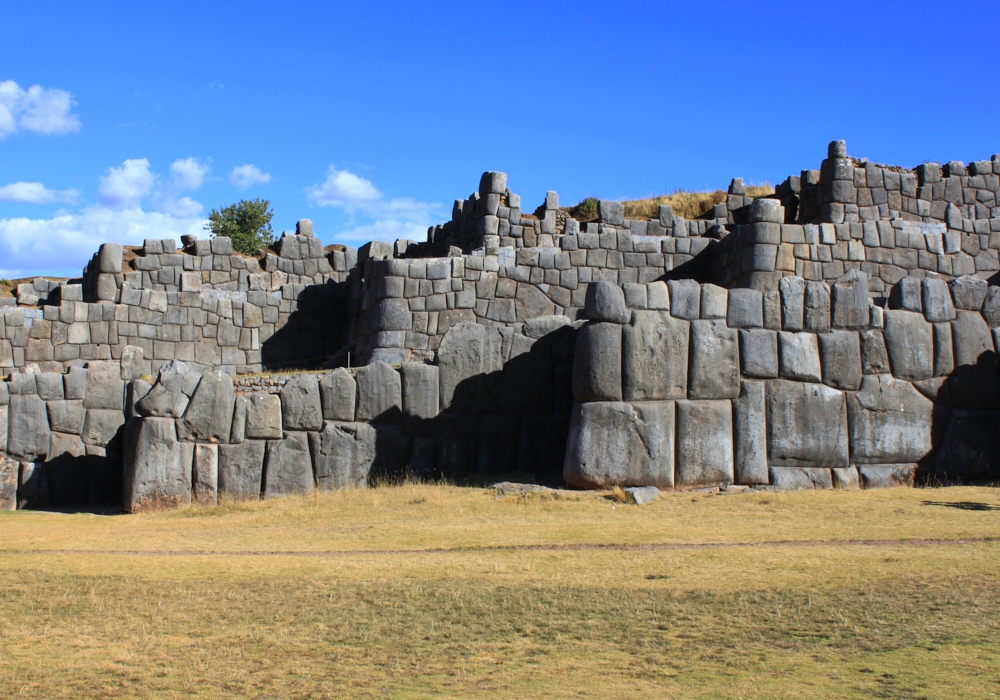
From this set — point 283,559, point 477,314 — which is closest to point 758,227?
point 477,314

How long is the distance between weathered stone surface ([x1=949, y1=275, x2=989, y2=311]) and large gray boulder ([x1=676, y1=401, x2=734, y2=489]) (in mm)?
3977

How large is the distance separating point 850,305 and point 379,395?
655 cm

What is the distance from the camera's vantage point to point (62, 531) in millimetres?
12094

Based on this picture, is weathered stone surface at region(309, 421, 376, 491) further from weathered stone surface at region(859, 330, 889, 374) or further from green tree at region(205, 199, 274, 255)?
green tree at region(205, 199, 274, 255)

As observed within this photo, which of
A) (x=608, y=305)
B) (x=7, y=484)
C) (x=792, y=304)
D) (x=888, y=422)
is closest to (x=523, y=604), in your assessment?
(x=608, y=305)

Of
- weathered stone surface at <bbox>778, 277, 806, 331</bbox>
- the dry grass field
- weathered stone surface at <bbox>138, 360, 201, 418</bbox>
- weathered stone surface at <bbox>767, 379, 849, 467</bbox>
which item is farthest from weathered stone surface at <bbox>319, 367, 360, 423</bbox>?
weathered stone surface at <bbox>778, 277, 806, 331</bbox>

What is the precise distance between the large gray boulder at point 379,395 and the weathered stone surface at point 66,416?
4.32 m

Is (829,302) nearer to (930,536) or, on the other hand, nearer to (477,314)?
(930,536)

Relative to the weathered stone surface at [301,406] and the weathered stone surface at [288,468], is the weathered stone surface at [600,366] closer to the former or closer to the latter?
the weathered stone surface at [301,406]

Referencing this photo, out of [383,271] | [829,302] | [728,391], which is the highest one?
[383,271]

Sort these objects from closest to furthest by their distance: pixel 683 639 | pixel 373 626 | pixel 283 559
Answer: pixel 683 639 < pixel 373 626 < pixel 283 559

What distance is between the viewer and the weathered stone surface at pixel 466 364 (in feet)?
49.6

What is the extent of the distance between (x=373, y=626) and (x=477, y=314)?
13.9m

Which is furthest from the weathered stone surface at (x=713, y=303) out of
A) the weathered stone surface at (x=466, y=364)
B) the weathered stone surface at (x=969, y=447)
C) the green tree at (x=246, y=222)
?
the green tree at (x=246, y=222)
